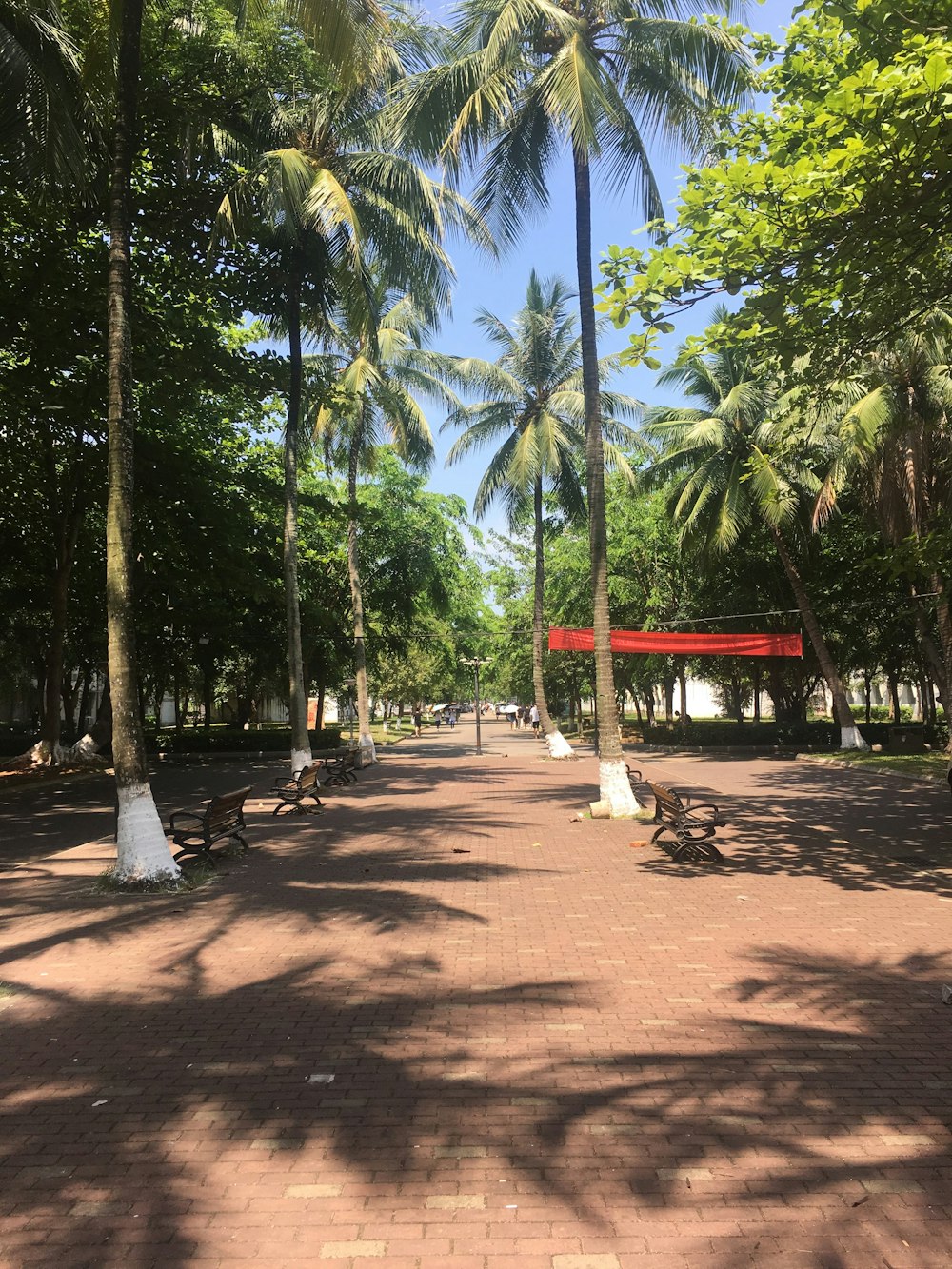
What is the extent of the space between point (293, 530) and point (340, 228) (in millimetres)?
5597

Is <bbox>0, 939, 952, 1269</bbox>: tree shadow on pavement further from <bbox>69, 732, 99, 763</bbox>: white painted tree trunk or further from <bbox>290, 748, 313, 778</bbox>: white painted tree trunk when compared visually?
<bbox>69, 732, 99, 763</bbox>: white painted tree trunk

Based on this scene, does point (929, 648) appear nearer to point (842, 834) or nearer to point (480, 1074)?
point (842, 834)

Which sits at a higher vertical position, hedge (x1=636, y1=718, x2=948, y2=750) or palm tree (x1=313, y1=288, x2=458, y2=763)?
palm tree (x1=313, y1=288, x2=458, y2=763)

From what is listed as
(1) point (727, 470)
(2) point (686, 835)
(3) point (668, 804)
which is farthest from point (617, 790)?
(1) point (727, 470)

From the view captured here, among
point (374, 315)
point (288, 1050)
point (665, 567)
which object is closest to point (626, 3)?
point (374, 315)

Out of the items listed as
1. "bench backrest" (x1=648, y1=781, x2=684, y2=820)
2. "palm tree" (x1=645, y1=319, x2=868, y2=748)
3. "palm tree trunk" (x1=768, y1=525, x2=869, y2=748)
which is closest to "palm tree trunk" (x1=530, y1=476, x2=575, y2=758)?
"palm tree" (x1=645, y1=319, x2=868, y2=748)

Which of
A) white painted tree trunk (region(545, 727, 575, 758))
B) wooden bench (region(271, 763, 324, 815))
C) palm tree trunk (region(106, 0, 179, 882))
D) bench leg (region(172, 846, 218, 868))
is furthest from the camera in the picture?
A: white painted tree trunk (region(545, 727, 575, 758))

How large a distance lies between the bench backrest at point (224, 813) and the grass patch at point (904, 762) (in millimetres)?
14134

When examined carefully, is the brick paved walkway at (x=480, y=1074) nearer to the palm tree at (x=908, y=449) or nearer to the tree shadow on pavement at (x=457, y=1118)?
the tree shadow on pavement at (x=457, y=1118)

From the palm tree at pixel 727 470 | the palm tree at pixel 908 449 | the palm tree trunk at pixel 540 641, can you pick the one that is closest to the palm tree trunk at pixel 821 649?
the palm tree at pixel 727 470

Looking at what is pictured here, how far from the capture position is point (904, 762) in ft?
68.3

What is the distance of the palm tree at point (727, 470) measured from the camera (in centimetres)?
2473

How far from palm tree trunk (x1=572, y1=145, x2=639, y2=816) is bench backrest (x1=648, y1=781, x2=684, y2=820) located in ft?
5.87

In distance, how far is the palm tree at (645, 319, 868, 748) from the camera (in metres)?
24.7
